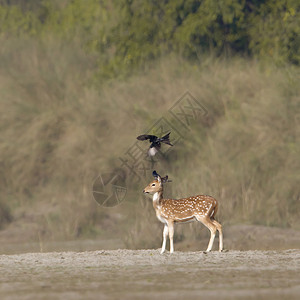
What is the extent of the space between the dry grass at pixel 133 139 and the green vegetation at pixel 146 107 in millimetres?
38

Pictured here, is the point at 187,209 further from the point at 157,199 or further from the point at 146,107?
the point at 146,107

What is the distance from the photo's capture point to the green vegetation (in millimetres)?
23609

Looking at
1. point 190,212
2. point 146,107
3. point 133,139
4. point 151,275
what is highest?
point 146,107

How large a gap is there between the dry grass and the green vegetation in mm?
38

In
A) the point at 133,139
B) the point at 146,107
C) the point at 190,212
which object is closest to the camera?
the point at 190,212

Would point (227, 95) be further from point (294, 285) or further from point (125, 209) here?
→ point (294, 285)

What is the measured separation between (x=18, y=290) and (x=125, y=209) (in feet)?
40.1

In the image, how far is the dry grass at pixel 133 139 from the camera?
23125 mm

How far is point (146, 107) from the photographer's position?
92.8 feet

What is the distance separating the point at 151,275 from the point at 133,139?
41.9 feet

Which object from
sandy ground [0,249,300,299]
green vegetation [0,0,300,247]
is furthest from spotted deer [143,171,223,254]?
green vegetation [0,0,300,247]

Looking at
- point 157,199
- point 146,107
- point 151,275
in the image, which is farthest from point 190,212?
point 146,107

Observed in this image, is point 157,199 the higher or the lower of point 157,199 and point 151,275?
the higher

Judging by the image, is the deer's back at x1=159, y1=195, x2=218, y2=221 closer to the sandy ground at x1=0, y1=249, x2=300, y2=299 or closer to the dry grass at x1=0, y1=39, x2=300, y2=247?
the sandy ground at x1=0, y1=249, x2=300, y2=299
